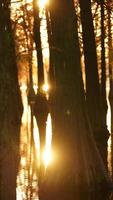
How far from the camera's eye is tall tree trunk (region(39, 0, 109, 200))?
1182cm

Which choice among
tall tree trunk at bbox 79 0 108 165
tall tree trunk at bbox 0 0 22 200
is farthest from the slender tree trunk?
tall tree trunk at bbox 0 0 22 200

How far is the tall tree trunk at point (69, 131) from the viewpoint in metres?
11.8

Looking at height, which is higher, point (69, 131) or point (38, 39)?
point (38, 39)

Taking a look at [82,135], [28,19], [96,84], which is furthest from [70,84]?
[28,19]

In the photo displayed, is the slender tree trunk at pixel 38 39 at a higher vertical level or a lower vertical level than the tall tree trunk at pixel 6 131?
higher

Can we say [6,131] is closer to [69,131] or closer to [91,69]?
[69,131]

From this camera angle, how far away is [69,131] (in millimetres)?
11953

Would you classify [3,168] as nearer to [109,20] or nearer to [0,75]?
Result: [0,75]

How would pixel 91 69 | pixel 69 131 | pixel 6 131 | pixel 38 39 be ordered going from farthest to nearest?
pixel 38 39
pixel 91 69
pixel 69 131
pixel 6 131

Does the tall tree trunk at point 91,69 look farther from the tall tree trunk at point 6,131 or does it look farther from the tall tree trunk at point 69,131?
the tall tree trunk at point 6,131

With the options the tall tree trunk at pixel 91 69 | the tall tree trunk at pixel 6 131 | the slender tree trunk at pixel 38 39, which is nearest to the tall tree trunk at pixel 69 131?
the tall tree trunk at pixel 91 69

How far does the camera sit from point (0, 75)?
22.5 feet

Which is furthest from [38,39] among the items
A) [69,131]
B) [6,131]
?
[6,131]

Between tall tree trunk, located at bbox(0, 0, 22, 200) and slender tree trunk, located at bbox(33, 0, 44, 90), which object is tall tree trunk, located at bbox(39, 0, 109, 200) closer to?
slender tree trunk, located at bbox(33, 0, 44, 90)
